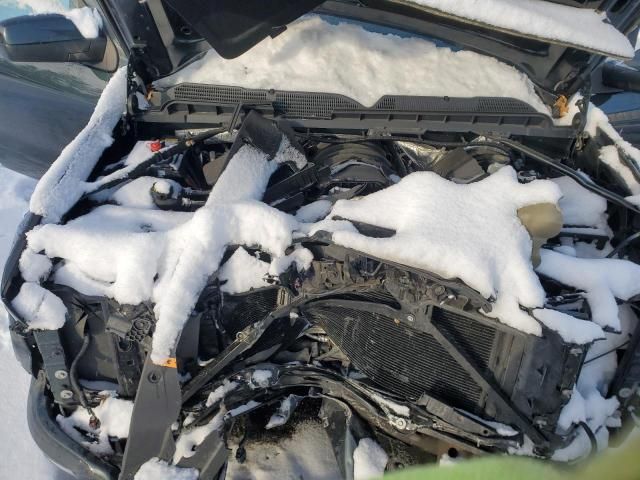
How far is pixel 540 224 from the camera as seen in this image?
2322 mm

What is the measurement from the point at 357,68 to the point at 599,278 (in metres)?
1.61

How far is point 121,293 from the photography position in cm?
→ 216

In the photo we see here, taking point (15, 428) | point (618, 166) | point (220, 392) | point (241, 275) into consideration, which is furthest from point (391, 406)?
point (15, 428)

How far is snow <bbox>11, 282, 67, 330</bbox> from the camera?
87.4 inches

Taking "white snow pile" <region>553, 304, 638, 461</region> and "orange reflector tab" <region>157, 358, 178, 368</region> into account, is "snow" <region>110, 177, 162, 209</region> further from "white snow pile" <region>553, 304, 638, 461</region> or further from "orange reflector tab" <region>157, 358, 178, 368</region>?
"white snow pile" <region>553, 304, 638, 461</region>

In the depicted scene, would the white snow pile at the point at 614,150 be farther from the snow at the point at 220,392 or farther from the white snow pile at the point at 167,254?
the snow at the point at 220,392

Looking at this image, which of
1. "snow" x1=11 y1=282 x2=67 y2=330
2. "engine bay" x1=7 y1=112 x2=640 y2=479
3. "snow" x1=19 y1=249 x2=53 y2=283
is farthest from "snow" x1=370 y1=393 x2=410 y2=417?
"snow" x1=19 y1=249 x2=53 y2=283

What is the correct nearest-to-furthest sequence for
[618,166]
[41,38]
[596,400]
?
1. [596,400]
2. [618,166]
3. [41,38]

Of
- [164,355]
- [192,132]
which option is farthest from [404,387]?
[192,132]

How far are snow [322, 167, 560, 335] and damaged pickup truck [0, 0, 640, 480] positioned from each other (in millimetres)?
10

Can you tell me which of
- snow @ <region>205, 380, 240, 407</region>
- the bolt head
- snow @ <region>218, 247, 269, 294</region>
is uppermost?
snow @ <region>218, 247, 269, 294</region>

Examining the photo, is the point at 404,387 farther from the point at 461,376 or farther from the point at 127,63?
the point at 127,63

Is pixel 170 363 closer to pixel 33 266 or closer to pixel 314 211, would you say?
pixel 33 266

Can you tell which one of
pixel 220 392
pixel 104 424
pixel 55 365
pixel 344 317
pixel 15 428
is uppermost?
pixel 344 317
